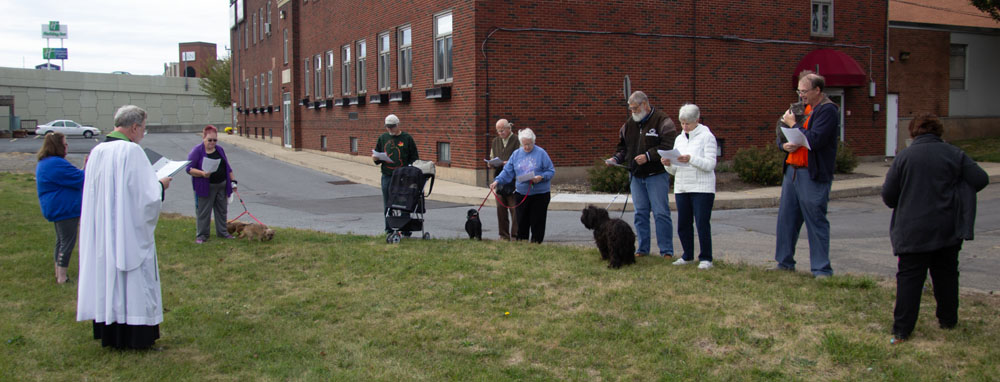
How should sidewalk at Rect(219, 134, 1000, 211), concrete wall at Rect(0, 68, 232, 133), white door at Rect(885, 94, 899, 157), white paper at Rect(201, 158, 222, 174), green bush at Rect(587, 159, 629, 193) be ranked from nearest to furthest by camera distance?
white paper at Rect(201, 158, 222, 174) < sidewalk at Rect(219, 134, 1000, 211) < green bush at Rect(587, 159, 629, 193) < white door at Rect(885, 94, 899, 157) < concrete wall at Rect(0, 68, 232, 133)

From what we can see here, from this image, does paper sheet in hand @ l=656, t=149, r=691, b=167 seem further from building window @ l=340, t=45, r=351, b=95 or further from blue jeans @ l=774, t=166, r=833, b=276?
building window @ l=340, t=45, r=351, b=95

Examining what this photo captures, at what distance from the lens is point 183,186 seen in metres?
20.0

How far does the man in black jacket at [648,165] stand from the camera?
314 inches

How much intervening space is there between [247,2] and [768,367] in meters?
48.3

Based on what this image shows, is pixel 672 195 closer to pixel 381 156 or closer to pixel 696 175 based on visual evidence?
pixel 381 156

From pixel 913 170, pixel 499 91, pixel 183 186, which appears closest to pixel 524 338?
pixel 913 170

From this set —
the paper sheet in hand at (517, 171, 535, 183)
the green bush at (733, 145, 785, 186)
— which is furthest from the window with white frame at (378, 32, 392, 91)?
the paper sheet in hand at (517, 171, 535, 183)

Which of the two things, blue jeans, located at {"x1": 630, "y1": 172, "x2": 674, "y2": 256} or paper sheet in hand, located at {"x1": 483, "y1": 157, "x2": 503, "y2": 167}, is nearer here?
blue jeans, located at {"x1": 630, "y1": 172, "x2": 674, "y2": 256}

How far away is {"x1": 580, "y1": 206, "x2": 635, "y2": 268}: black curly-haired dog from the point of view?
7441 mm

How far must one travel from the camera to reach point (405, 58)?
23.4m

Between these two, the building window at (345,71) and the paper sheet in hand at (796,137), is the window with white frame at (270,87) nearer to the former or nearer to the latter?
the building window at (345,71)

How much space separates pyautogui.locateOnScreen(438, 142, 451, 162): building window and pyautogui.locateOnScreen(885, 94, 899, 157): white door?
13842 millimetres

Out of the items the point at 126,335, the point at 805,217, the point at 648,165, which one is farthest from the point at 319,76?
the point at 126,335

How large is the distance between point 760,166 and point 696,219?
1089 centimetres
